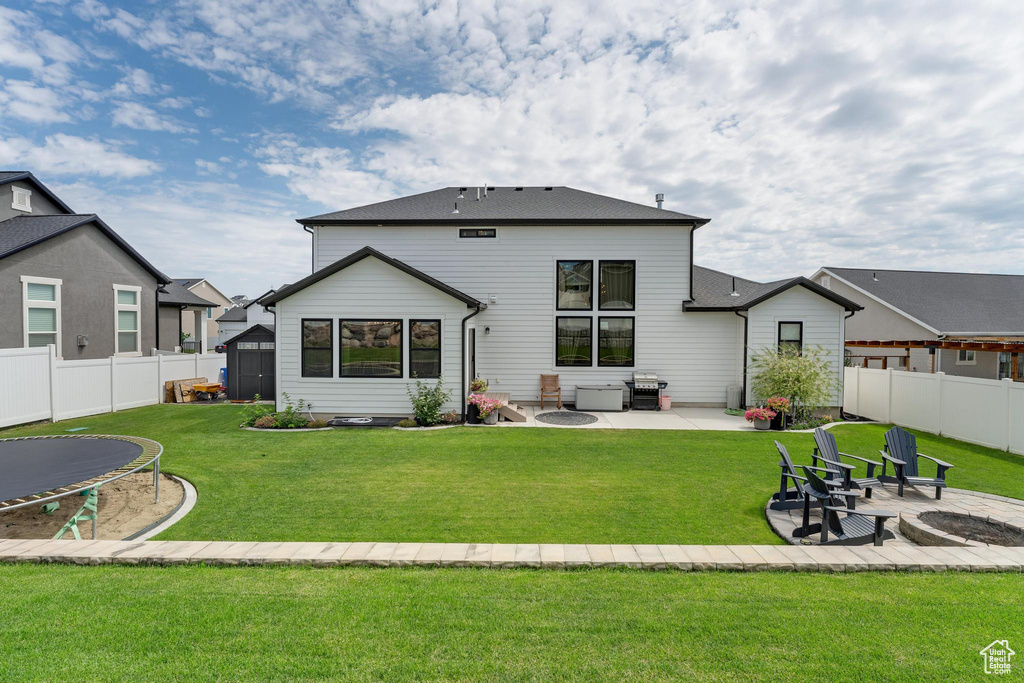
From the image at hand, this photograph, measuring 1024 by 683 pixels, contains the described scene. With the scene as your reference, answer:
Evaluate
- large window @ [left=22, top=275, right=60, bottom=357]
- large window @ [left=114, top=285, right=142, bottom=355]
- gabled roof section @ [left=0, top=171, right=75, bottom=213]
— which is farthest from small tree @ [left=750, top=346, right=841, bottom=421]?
gabled roof section @ [left=0, top=171, right=75, bottom=213]

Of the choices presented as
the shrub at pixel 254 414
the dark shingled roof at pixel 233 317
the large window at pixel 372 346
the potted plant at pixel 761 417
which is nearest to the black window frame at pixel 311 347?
the large window at pixel 372 346

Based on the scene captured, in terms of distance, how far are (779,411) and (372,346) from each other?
10550 millimetres

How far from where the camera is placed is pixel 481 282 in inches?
570

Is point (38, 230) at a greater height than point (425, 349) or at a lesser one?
greater

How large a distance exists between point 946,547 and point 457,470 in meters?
6.09

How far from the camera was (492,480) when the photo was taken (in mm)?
7078

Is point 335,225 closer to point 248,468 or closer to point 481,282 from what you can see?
point 481,282

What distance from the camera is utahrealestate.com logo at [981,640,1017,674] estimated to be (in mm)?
2723

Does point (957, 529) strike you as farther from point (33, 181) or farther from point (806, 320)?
point (33, 181)

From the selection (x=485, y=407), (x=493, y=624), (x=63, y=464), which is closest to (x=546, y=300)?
(x=485, y=407)

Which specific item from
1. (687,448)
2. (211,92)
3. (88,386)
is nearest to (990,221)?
(687,448)

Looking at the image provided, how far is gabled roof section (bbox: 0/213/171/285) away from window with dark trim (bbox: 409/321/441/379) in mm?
10653

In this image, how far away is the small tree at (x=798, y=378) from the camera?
1184 cm

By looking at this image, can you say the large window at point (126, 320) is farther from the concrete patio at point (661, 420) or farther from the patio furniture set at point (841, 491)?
the patio furniture set at point (841, 491)
